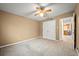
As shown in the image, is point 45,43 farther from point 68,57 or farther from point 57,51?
point 68,57

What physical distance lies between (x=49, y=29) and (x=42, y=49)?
0.51m

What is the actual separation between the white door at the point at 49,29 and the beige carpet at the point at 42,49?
126 millimetres

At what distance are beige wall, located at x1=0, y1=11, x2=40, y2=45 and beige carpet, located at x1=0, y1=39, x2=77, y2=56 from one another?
168 mm

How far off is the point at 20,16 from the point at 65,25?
1.08 metres

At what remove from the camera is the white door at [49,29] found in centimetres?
221

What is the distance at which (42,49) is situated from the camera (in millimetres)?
2158

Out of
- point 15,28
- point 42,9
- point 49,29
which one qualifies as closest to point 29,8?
point 42,9

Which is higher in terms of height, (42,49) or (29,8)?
(29,8)

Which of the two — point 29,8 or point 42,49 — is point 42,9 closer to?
point 29,8

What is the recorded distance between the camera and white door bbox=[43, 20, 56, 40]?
87.2 inches

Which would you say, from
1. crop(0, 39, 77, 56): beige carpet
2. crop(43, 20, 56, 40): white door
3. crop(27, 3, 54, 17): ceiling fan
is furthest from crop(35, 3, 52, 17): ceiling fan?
crop(0, 39, 77, 56): beige carpet

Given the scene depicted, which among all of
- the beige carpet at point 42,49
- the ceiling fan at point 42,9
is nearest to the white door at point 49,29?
the beige carpet at point 42,49

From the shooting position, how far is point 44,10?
6.84 ft

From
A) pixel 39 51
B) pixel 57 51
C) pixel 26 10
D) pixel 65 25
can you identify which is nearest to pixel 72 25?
pixel 65 25
